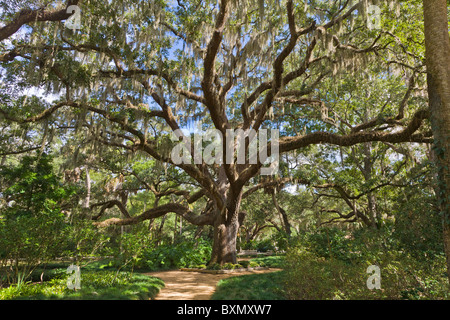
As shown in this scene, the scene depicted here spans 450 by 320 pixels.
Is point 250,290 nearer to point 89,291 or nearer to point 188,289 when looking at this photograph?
point 188,289

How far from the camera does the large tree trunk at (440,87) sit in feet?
14.6

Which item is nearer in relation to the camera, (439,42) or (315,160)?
(439,42)

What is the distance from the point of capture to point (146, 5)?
8.17 m

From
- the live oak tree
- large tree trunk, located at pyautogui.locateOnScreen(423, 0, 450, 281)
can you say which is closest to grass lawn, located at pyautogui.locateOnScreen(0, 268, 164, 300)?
the live oak tree

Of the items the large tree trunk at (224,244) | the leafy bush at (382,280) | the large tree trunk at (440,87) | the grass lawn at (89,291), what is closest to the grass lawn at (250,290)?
the leafy bush at (382,280)

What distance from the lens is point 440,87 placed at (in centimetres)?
483

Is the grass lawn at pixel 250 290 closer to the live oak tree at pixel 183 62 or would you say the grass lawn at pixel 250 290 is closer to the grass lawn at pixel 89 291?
the grass lawn at pixel 89 291

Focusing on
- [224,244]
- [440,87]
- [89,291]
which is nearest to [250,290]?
[89,291]

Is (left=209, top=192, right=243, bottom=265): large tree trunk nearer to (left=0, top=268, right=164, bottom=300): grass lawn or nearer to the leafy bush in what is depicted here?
(left=0, top=268, right=164, bottom=300): grass lawn

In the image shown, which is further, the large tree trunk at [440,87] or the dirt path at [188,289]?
the dirt path at [188,289]
